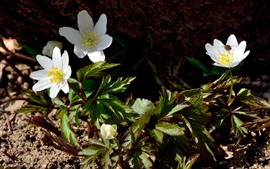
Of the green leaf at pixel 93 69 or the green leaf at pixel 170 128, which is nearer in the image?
the green leaf at pixel 170 128

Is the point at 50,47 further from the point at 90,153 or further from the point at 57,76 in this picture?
the point at 90,153

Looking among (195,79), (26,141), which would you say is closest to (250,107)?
(195,79)

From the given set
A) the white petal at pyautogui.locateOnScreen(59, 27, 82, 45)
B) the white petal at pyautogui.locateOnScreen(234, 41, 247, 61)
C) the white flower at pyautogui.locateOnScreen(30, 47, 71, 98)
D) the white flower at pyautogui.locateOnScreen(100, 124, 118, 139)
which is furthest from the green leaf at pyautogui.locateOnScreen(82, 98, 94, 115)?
the white petal at pyautogui.locateOnScreen(234, 41, 247, 61)

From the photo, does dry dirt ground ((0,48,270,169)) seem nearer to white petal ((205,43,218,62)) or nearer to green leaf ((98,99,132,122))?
green leaf ((98,99,132,122))

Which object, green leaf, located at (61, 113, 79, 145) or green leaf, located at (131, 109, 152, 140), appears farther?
green leaf, located at (61, 113, 79, 145)

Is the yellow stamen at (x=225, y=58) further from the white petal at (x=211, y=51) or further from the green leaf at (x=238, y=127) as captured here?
the green leaf at (x=238, y=127)

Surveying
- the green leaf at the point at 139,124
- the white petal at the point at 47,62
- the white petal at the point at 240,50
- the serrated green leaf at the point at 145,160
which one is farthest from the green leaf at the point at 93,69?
the white petal at the point at 240,50

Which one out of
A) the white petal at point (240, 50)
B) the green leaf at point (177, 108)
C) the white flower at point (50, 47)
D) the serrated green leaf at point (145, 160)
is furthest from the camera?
the white flower at point (50, 47)
